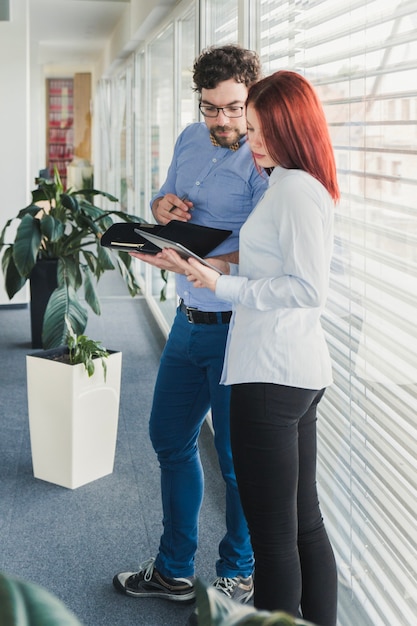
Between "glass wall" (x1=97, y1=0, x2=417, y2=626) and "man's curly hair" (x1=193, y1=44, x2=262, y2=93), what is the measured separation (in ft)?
0.77

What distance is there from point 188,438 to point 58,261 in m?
2.72

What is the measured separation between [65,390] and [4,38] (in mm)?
4402

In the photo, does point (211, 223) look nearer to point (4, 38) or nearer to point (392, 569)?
point (392, 569)

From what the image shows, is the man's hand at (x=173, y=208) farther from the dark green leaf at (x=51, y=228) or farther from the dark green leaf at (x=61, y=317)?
the dark green leaf at (x=51, y=228)

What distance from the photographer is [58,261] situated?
4707mm

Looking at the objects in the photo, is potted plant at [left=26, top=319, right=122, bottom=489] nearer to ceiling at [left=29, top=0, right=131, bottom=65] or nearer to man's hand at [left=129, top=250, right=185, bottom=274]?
man's hand at [left=129, top=250, right=185, bottom=274]

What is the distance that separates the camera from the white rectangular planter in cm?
298

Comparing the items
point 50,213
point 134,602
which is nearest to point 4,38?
point 50,213

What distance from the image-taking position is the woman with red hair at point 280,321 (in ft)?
4.75

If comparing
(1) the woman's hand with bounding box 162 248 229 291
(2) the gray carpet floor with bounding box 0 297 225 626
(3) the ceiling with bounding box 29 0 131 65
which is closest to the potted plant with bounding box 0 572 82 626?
(1) the woman's hand with bounding box 162 248 229 291

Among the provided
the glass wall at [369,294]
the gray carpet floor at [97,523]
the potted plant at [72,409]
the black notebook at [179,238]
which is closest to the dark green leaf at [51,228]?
the gray carpet floor at [97,523]

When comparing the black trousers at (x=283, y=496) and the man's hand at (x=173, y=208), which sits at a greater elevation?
the man's hand at (x=173, y=208)

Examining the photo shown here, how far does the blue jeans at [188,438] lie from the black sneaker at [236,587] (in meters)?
0.02

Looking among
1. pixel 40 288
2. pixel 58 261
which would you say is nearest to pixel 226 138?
pixel 58 261
